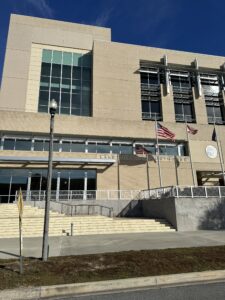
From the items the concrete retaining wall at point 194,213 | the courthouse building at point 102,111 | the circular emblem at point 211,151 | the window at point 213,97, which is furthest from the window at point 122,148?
the window at point 213,97

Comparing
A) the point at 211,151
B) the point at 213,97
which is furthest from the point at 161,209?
the point at 213,97

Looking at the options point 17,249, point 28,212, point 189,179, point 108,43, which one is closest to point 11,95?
point 108,43

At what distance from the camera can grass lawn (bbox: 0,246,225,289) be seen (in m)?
6.86

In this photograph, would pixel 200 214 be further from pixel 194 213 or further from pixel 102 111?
pixel 102 111

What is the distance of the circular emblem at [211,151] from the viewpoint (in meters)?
34.7

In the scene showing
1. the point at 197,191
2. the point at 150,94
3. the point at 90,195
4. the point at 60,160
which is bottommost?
the point at 197,191

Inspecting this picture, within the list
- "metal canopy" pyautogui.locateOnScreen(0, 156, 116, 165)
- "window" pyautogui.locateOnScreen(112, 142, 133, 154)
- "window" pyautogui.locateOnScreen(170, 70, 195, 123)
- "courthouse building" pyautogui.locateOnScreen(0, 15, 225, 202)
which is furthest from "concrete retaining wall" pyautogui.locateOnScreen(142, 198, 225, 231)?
"window" pyautogui.locateOnScreen(170, 70, 195, 123)

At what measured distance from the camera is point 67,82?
39094mm

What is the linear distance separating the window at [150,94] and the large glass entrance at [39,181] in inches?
569

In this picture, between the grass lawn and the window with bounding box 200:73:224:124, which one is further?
the window with bounding box 200:73:224:124

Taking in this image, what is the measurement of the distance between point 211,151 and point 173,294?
3124 cm

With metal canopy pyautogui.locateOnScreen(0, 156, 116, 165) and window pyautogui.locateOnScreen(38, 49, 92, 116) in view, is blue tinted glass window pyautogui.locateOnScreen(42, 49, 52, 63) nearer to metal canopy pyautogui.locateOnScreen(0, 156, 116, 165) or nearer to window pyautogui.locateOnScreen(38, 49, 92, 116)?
window pyautogui.locateOnScreen(38, 49, 92, 116)

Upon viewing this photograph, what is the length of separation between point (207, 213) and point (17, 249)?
42.9 feet

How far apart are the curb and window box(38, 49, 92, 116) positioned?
32001 millimetres
